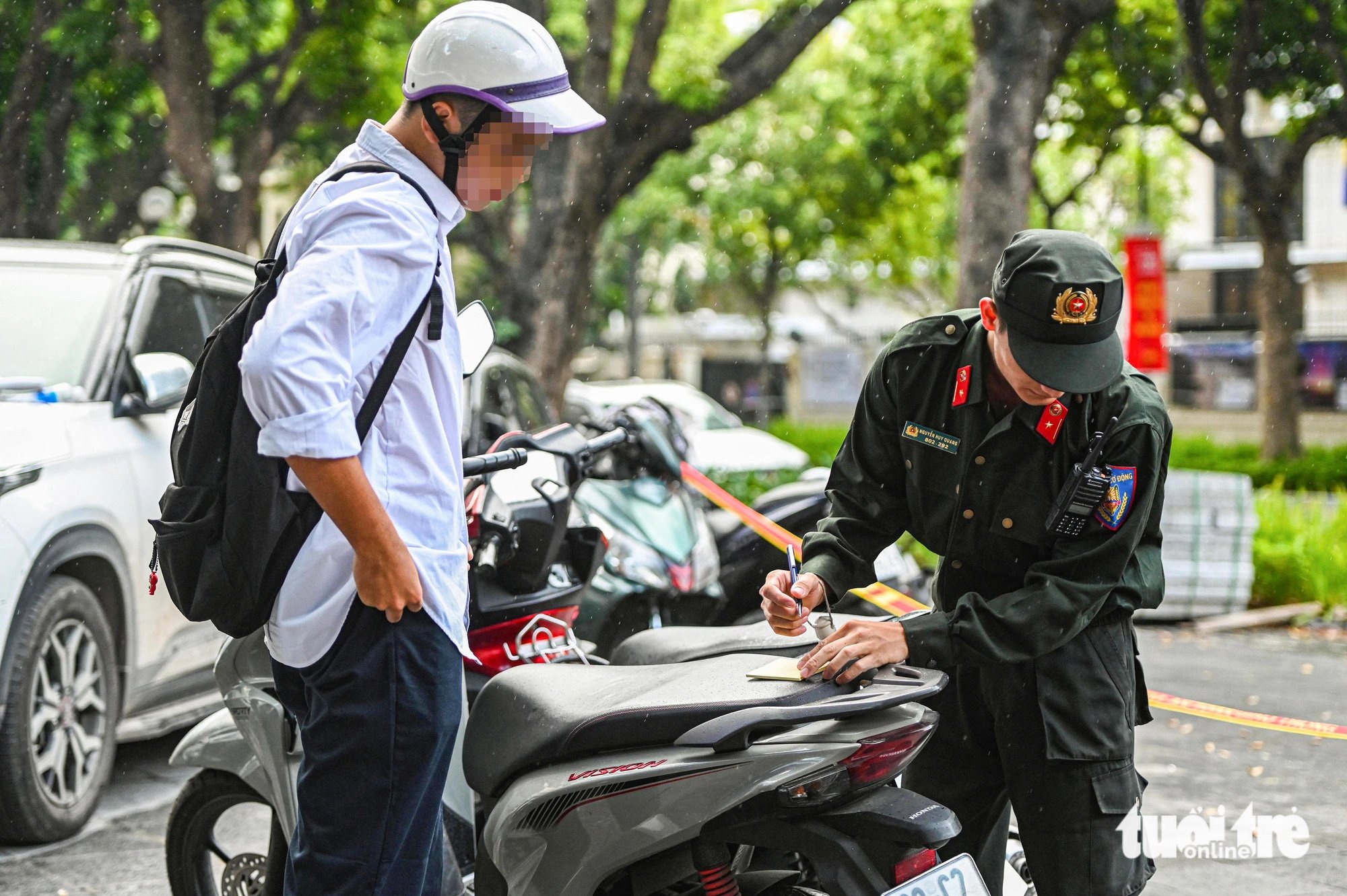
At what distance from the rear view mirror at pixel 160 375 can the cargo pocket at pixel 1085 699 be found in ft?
9.86

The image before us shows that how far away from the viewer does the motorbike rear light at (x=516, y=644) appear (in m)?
3.26

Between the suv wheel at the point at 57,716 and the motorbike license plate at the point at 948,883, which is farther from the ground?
the motorbike license plate at the point at 948,883

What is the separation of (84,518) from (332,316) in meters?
2.83

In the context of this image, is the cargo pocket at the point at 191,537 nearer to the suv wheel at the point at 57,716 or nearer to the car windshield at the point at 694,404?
the suv wheel at the point at 57,716

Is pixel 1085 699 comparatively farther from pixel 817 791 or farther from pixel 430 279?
pixel 430 279

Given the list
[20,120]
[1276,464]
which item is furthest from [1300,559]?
[20,120]

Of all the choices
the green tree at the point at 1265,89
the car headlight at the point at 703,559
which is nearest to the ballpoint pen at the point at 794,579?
the car headlight at the point at 703,559

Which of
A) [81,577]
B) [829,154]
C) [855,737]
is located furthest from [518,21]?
[829,154]

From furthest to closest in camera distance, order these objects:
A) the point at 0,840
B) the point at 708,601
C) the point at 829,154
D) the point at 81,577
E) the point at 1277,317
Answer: the point at 829,154
the point at 1277,317
the point at 708,601
the point at 81,577
the point at 0,840

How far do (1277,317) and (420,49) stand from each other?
16.0 m

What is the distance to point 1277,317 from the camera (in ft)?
53.5

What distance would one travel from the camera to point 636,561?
4770 mm

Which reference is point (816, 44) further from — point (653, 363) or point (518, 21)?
point (518, 21)

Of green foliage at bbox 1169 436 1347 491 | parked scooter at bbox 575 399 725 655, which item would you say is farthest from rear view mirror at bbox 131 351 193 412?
green foliage at bbox 1169 436 1347 491
